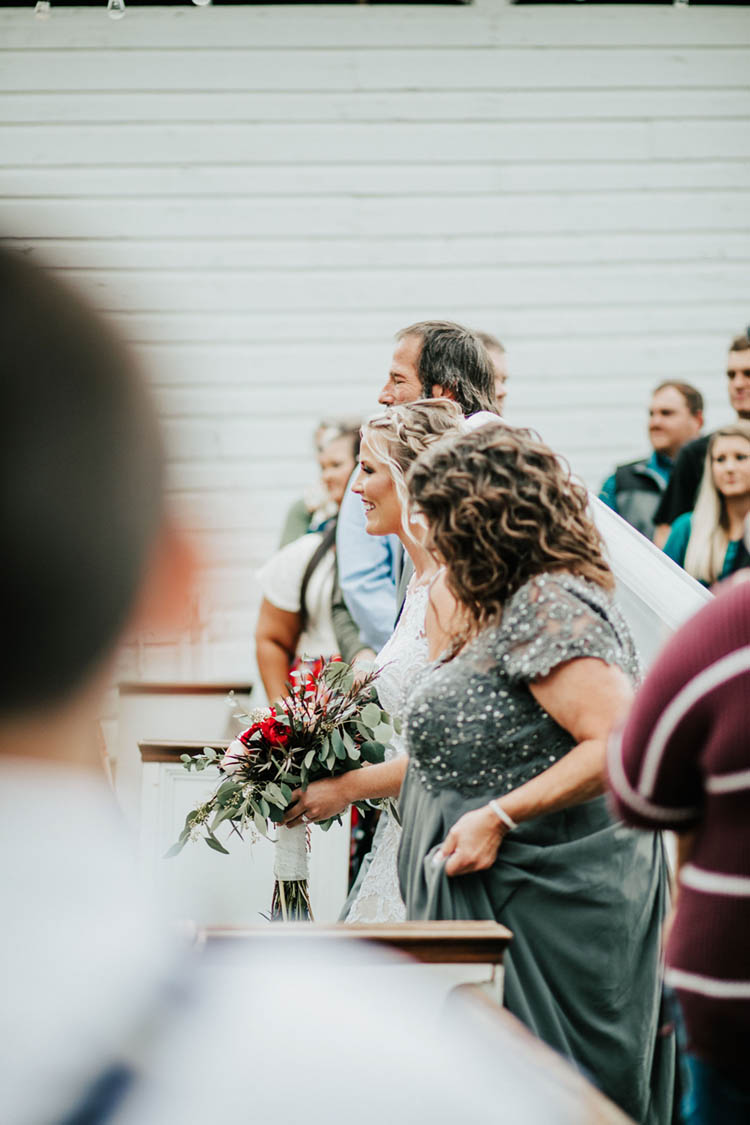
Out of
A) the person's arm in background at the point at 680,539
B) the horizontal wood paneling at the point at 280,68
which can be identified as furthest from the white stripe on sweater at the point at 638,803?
the horizontal wood paneling at the point at 280,68

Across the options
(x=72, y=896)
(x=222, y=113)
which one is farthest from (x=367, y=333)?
(x=72, y=896)

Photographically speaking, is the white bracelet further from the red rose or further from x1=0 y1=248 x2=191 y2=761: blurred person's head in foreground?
x1=0 y1=248 x2=191 y2=761: blurred person's head in foreground

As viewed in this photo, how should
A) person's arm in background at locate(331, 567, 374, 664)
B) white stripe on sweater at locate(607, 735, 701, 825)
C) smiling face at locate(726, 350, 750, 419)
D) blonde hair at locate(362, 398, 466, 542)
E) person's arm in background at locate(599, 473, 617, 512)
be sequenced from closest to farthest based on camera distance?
white stripe on sweater at locate(607, 735, 701, 825)
blonde hair at locate(362, 398, 466, 542)
person's arm in background at locate(331, 567, 374, 664)
smiling face at locate(726, 350, 750, 419)
person's arm in background at locate(599, 473, 617, 512)

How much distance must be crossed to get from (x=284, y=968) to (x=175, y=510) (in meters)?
1.30

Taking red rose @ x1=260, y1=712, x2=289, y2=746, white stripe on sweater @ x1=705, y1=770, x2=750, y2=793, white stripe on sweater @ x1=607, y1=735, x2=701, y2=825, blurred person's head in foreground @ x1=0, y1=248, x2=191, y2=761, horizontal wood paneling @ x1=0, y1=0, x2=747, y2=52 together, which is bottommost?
red rose @ x1=260, y1=712, x2=289, y2=746

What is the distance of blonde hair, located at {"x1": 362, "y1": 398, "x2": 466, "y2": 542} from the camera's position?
3.17 metres

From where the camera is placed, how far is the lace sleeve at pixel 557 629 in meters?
2.25

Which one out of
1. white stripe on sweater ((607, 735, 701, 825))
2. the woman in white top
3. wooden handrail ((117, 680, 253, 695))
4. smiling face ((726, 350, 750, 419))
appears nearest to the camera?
white stripe on sweater ((607, 735, 701, 825))

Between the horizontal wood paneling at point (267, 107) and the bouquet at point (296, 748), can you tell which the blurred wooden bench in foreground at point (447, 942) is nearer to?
the bouquet at point (296, 748)

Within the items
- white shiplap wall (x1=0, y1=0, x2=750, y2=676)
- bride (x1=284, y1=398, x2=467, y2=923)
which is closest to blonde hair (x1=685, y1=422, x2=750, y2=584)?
bride (x1=284, y1=398, x2=467, y2=923)

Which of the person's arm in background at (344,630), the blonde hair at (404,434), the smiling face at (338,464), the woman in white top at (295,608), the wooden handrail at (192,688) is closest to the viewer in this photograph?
the blonde hair at (404,434)

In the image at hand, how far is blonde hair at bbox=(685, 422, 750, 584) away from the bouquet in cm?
223

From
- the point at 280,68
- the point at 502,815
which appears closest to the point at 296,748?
the point at 502,815

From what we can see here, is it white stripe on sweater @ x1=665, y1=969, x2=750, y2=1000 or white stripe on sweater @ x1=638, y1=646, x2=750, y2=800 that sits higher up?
white stripe on sweater @ x1=638, y1=646, x2=750, y2=800
